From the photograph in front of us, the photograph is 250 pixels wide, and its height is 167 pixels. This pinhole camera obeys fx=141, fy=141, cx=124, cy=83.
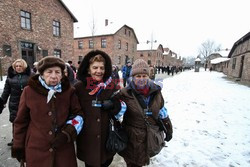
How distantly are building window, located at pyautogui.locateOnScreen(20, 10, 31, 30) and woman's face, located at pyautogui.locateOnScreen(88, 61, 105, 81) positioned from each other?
1576 cm

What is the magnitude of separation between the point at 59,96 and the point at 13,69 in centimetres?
206

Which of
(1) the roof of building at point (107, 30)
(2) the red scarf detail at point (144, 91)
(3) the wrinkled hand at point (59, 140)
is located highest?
(1) the roof of building at point (107, 30)

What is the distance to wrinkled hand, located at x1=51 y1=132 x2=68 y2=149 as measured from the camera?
4.65ft

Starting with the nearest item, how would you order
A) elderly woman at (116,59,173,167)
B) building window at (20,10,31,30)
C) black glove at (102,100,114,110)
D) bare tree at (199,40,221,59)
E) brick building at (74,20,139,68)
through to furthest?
black glove at (102,100,114,110)
elderly woman at (116,59,173,167)
building window at (20,10,31,30)
brick building at (74,20,139,68)
bare tree at (199,40,221,59)

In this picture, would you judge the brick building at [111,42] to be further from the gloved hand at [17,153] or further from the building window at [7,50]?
the gloved hand at [17,153]

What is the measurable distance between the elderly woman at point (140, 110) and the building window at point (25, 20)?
52.5 feet

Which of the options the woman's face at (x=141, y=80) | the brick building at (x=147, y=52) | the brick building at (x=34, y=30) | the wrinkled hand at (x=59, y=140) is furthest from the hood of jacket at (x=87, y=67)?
the brick building at (x=147, y=52)

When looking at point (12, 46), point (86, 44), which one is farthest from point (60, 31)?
point (86, 44)

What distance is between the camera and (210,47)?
76.5 meters

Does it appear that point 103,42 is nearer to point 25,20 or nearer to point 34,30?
point 34,30

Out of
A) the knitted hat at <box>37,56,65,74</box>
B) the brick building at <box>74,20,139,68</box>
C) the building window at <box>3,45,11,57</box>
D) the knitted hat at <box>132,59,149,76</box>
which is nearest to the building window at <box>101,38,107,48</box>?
the brick building at <box>74,20,139,68</box>

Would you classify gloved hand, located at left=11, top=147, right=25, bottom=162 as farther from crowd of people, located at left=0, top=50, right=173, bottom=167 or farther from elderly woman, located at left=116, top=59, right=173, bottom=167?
elderly woman, located at left=116, top=59, right=173, bottom=167

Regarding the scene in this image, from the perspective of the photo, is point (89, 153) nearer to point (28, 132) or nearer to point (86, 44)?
point (28, 132)

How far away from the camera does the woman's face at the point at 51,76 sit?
150cm
